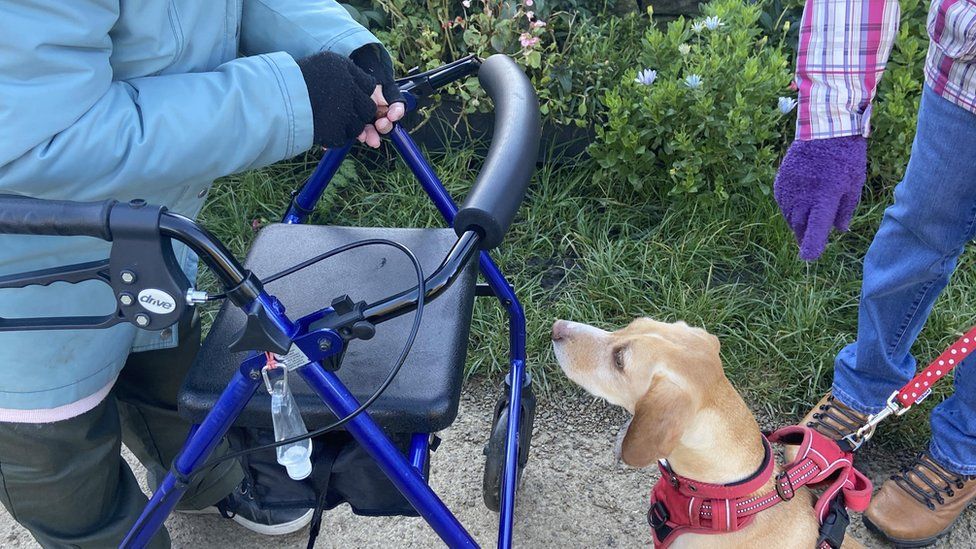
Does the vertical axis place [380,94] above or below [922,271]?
above

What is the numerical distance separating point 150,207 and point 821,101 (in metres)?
1.39

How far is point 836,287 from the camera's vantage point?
2840mm

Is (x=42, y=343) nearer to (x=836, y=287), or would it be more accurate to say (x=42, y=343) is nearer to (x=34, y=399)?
(x=34, y=399)

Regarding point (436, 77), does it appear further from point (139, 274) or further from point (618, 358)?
point (139, 274)

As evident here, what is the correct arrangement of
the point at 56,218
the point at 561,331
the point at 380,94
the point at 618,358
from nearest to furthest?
the point at 56,218 → the point at 380,94 → the point at 618,358 → the point at 561,331

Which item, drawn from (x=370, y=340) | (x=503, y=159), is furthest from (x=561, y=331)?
(x=503, y=159)

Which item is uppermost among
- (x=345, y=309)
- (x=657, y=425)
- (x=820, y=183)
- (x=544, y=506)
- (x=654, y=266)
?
(x=345, y=309)

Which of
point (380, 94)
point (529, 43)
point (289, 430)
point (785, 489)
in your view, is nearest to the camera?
point (289, 430)

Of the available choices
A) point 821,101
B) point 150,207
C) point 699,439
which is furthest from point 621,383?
point 150,207

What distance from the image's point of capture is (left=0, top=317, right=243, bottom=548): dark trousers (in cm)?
158

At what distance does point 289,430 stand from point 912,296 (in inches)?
67.3

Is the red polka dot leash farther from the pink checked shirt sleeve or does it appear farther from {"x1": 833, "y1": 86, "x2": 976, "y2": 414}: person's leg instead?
the pink checked shirt sleeve

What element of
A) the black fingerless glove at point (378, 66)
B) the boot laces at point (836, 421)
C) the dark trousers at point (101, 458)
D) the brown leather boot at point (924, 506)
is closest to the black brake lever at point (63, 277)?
the dark trousers at point (101, 458)

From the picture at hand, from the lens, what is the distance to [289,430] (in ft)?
4.19
